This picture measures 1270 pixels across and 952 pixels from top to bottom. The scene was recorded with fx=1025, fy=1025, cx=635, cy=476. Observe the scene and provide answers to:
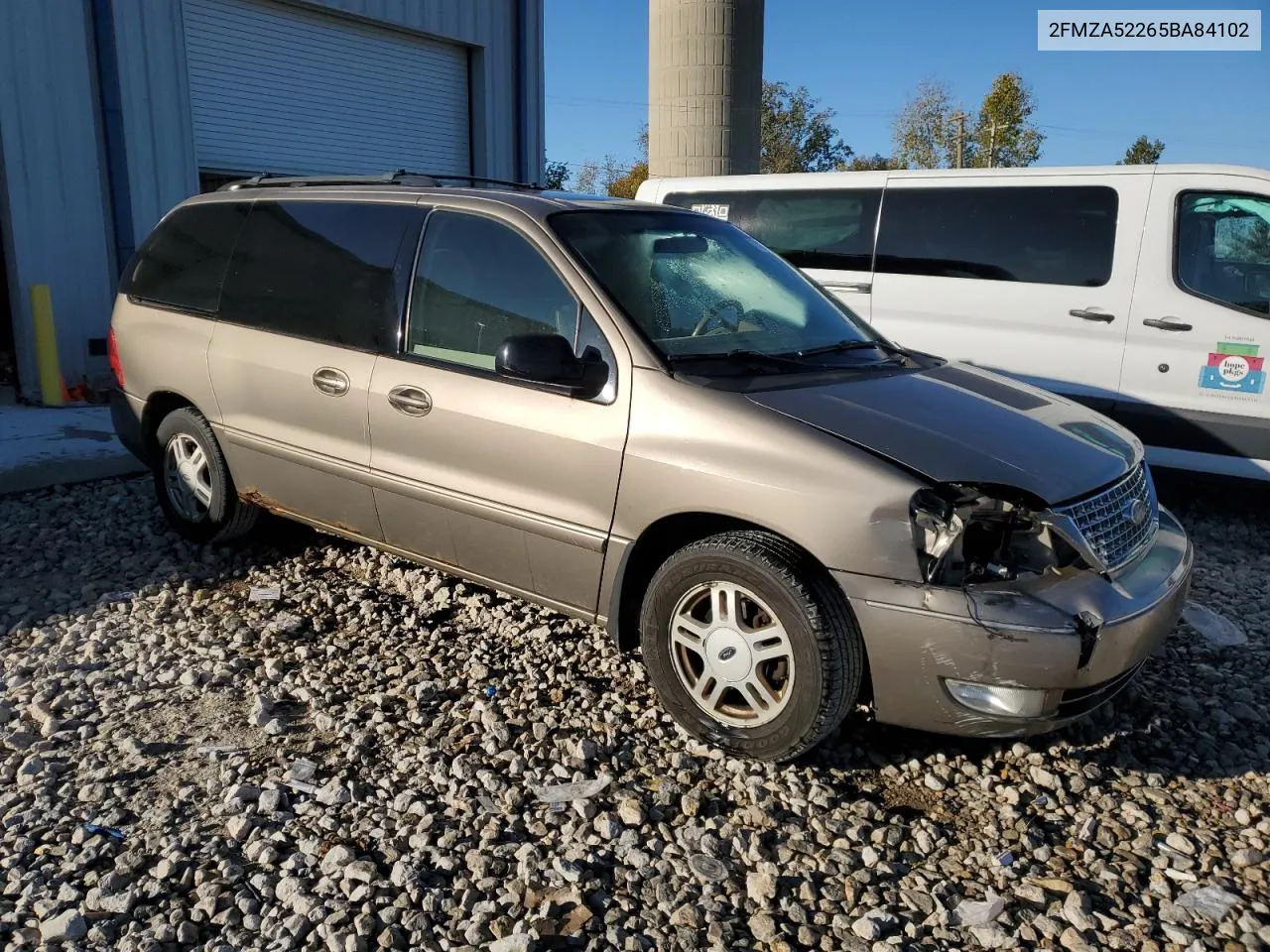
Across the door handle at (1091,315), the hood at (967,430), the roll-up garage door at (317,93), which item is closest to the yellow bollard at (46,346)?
the roll-up garage door at (317,93)

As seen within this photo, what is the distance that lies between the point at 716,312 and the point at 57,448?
18.5 feet

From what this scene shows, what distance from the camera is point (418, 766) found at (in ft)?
10.7

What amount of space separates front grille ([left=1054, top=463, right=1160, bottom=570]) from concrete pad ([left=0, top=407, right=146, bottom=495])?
20.0 ft

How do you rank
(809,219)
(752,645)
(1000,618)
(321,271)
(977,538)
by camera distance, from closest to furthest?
(1000,618)
(977,538)
(752,645)
(321,271)
(809,219)

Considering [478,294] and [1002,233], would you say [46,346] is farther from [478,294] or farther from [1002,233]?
[1002,233]

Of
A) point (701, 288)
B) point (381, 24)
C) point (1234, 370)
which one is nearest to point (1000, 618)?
point (701, 288)

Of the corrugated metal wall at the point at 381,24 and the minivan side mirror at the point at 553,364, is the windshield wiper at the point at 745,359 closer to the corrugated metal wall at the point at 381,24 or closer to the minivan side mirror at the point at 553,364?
the minivan side mirror at the point at 553,364

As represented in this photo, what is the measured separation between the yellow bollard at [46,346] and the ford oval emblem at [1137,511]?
29.1 ft

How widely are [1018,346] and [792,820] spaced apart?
4.52 meters

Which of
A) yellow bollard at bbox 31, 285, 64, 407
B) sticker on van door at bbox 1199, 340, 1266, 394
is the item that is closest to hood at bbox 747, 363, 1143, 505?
sticker on van door at bbox 1199, 340, 1266, 394

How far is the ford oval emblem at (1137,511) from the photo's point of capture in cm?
344

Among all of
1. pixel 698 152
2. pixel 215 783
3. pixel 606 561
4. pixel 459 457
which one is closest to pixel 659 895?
pixel 606 561

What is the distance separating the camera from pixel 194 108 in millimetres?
10211

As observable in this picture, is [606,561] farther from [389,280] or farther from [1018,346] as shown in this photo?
[1018,346]
